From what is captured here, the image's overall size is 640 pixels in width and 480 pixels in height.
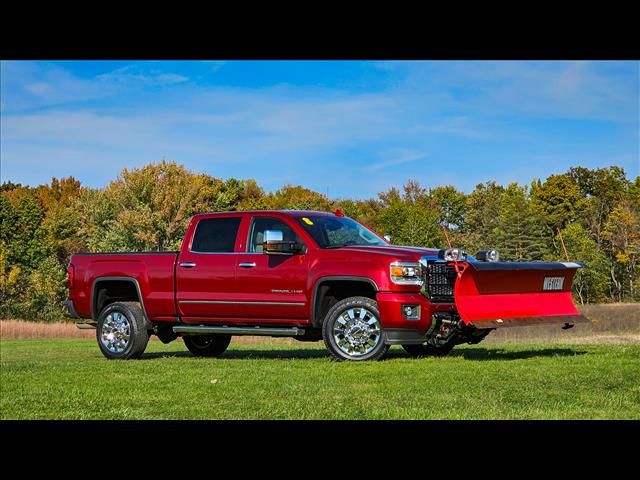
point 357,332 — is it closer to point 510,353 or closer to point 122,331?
point 510,353

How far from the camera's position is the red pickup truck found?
479 inches

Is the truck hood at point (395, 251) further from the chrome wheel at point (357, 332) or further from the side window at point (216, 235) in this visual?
the side window at point (216, 235)

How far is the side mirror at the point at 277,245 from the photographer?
12.5 m

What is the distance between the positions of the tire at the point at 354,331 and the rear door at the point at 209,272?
181cm

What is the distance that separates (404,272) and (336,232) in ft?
5.40

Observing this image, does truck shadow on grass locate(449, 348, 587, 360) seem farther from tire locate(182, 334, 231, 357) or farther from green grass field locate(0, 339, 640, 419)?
tire locate(182, 334, 231, 357)

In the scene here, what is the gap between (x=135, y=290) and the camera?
14977 mm

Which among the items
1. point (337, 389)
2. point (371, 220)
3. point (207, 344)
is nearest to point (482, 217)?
point (371, 220)

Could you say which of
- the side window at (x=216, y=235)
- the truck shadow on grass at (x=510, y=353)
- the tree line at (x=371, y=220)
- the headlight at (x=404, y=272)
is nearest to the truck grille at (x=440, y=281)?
the headlight at (x=404, y=272)

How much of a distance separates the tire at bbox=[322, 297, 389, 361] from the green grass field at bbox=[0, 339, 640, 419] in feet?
0.97
